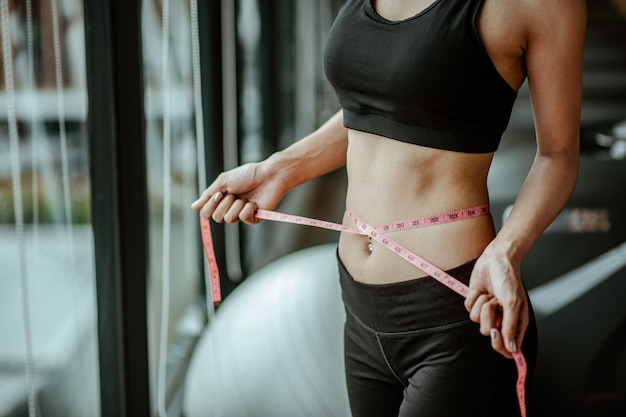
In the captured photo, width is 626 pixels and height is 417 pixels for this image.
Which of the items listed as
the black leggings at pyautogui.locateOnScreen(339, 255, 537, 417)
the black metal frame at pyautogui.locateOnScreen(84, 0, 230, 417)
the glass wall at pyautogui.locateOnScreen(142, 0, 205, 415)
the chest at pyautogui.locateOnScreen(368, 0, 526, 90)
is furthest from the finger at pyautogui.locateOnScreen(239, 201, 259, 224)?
the glass wall at pyautogui.locateOnScreen(142, 0, 205, 415)

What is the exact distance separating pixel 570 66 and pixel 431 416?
562mm

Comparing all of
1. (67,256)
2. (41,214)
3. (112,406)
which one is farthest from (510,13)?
(112,406)

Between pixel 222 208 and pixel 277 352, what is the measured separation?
108 centimetres

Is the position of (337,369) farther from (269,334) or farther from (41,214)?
(41,214)

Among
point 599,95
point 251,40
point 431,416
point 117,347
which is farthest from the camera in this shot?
point 251,40

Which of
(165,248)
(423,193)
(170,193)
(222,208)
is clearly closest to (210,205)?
(222,208)

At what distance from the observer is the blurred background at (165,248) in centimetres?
164

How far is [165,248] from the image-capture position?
7.61ft

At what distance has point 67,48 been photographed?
5.87ft

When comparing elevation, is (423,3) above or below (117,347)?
above

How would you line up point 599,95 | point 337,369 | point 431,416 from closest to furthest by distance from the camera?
point 431,416 < point 337,369 < point 599,95

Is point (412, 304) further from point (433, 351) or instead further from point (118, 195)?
point (118, 195)

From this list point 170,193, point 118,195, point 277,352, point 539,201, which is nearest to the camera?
point 539,201

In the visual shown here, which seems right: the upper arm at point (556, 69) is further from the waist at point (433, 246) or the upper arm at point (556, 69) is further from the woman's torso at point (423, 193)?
the waist at point (433, 246)
